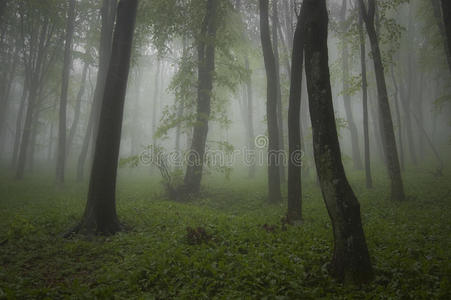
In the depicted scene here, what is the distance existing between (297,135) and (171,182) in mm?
7051

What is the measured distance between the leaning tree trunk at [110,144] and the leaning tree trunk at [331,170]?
525cm

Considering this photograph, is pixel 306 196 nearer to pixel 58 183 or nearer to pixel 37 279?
pixel 37 279

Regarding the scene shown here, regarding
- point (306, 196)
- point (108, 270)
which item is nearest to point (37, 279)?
point (108, 270)

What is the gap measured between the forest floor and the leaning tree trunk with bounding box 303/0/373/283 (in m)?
0.34

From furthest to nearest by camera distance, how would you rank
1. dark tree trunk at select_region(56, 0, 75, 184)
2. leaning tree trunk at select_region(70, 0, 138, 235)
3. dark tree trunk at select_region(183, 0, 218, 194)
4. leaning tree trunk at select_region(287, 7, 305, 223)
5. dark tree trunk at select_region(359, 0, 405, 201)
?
dark tree trunk at select_region(56, 0, 75, 184) → dark tree trunk at select_region(183, 0, 218, 194) → dark tree trunk at select_region(359, 0, 405, 201) → leaning tree trunk at select_region(287, 7, 305, 223) → leaning tree trunk at select_region(70, 0, 138, 235)

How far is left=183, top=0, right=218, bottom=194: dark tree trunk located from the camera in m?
12.6

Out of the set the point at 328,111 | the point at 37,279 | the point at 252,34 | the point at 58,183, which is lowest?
the point at 37,279

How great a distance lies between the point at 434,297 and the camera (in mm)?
3498

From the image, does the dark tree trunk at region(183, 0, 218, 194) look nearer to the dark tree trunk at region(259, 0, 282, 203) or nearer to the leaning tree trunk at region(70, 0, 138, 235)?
the dark tree trunk at region(259, 0, 282, 203)

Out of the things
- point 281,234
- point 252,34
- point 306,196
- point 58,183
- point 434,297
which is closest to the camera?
point 434,297

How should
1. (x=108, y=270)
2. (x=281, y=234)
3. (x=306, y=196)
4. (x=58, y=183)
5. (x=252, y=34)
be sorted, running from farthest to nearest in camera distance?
(x=252, y=34)
(x=58, y=183)
(x=306, y=196)
(x=281, y=234)
(x=108, y=270)

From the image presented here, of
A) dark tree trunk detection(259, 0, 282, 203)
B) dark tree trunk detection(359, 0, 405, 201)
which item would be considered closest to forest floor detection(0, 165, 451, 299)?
dark tree trunk detection(359, 0, 405, 201)

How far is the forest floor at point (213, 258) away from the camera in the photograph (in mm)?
3910

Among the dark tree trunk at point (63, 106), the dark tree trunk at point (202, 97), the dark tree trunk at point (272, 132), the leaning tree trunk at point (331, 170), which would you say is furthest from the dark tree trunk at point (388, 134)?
the dark tree trunk at point (63, 106)
